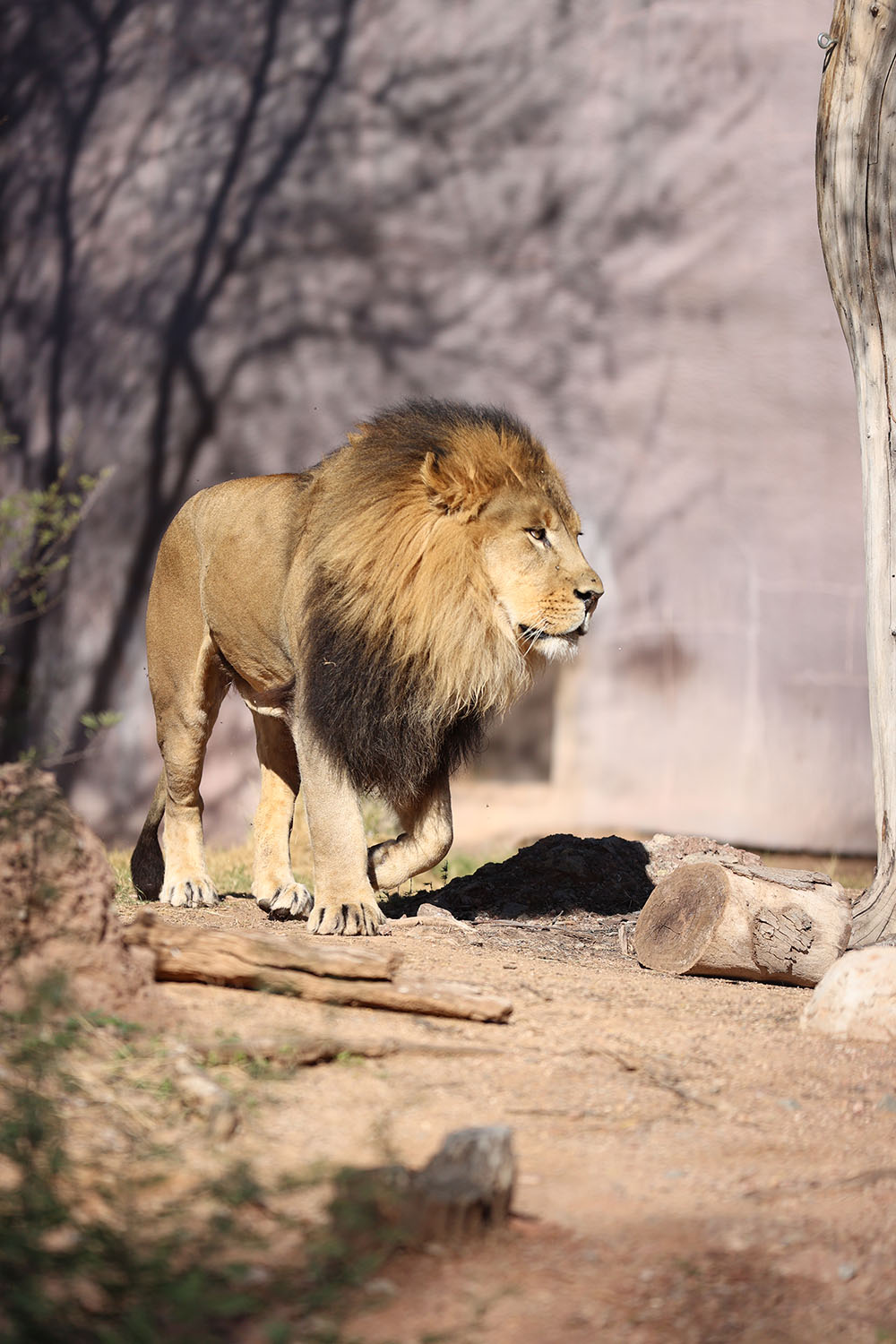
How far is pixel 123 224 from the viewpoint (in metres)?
8.88

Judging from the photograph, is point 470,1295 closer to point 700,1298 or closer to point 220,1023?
point 700,1298

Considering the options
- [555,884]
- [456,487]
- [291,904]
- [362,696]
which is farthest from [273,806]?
[456,487]

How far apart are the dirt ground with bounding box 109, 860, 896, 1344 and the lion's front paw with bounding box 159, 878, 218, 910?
1782 mm

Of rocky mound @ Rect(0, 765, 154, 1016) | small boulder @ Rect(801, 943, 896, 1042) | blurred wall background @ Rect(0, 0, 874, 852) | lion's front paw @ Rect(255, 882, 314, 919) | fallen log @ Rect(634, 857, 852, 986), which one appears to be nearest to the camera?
rocky mound @ Rect(0, 765, 154, 1016)

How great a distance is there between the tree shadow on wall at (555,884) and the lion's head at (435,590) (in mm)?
1273

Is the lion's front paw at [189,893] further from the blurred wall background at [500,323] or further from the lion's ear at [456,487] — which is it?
the blurred wall background at [500,323]

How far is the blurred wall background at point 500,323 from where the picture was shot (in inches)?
297

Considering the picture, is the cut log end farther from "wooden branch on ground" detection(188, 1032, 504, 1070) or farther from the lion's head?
"wooden branch on ground" detection(188, 1032, 504, 1070)

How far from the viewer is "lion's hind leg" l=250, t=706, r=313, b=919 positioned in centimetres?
568

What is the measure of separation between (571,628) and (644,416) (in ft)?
11.7

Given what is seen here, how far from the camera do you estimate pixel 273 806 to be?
5.86 metres

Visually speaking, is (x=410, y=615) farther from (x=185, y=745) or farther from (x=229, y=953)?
(x=185, y=745)

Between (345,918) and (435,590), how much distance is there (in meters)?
1.04

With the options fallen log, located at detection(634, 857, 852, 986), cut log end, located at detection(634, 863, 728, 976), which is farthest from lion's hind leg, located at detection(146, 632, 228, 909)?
fallen log, located at detection(634, 857, 852, 986)
